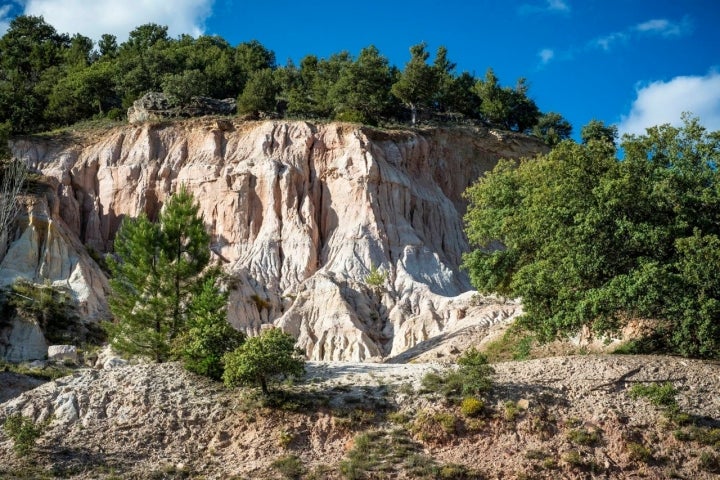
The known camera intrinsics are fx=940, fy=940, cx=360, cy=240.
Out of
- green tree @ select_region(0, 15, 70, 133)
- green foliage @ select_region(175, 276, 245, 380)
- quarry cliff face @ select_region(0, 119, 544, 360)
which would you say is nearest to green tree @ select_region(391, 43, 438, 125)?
quarry cliff face @ select_region(0, 119, 544, 360)

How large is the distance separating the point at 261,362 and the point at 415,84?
47.6m

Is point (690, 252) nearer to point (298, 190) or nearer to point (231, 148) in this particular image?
point (298, 190)

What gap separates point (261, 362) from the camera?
28797 millimetres

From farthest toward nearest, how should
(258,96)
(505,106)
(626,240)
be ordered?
(505,106), (258,96), (626,240)

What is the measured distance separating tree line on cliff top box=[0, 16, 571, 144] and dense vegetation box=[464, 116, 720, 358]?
34.4 metres

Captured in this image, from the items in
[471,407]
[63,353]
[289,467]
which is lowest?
[289,467]

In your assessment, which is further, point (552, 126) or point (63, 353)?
point (552, 126)

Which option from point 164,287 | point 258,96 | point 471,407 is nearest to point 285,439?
point 471,407

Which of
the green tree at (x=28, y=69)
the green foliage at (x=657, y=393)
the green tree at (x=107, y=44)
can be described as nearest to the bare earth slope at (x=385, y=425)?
the green foliage at (x=657, y=393)

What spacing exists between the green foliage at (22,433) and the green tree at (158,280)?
854cm

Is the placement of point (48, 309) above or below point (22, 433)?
above

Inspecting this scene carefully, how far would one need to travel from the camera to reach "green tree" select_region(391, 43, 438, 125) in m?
73.1

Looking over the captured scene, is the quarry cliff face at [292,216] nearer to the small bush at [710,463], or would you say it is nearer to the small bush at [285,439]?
the small bush at [285,439]

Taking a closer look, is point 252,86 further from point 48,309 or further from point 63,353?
point 63,353
